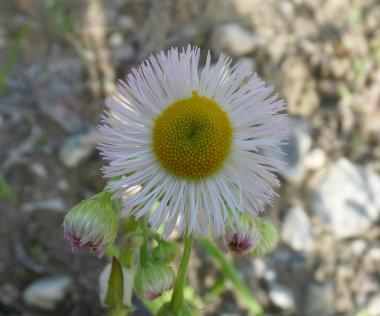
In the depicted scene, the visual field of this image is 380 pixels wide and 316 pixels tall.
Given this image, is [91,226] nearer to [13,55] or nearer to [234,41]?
[13,55]

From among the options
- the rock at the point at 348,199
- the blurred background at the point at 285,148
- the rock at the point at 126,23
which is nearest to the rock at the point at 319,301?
the blurred background at the point at 285,148

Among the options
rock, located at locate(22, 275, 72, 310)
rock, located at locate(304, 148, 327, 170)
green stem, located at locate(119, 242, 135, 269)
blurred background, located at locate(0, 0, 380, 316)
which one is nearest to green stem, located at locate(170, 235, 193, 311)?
green stem, located at locate(119, 242, 135, 269)

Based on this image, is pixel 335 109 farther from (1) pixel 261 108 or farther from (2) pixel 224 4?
(1) pixel 261 108

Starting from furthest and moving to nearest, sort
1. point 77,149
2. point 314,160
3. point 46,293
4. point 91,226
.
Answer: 1. point 314,160
2. point 77,149
3. point 46,293
4. point 91,226

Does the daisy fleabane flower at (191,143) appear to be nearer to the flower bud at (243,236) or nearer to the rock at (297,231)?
the flower bud at (243,236)

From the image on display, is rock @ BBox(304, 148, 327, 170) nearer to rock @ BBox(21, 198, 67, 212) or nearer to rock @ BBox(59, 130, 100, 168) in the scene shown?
rock @ BBox(59, 130, 100, 168)

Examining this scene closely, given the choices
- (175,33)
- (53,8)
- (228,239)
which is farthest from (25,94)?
(228,239)

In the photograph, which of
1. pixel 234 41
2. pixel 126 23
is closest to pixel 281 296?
pixel 234 41
